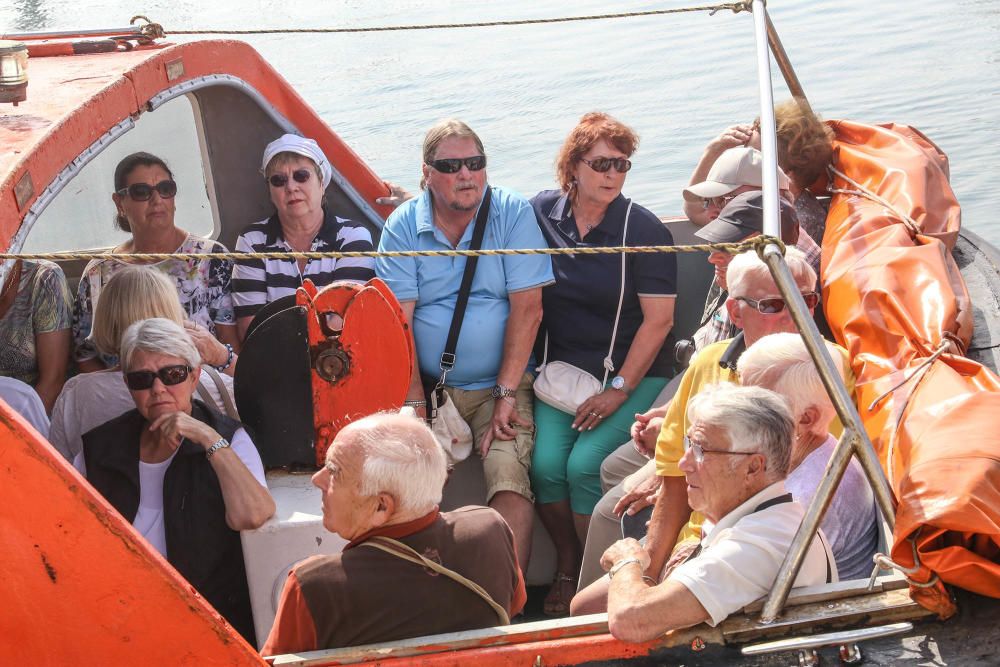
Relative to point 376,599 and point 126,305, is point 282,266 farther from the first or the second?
point 376,599

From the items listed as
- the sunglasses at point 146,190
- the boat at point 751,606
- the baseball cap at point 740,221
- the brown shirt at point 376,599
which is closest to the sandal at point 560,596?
the boat at point 751,606

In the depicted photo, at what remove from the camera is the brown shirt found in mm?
1994

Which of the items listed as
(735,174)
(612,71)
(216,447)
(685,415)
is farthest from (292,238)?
(612,71)

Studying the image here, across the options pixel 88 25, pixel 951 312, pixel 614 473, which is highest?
pixel 88 25

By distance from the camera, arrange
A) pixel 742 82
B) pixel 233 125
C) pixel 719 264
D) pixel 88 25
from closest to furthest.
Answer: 1. pixel 719 264
2. pixel 233 125
3. pixel 742 82
4. pixel 88 25

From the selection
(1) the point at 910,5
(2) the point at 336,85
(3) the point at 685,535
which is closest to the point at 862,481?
(3) the point at 685,535

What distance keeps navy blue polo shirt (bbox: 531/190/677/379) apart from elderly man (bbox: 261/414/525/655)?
1392mm

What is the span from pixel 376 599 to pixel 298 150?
82.5 inches

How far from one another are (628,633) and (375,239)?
2.71m

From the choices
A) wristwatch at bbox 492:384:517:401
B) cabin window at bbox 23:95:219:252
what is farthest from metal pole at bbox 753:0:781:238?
cabin window at bbox 23:95:219:252

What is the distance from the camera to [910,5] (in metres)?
12.0

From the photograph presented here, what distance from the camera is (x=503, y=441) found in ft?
11.1

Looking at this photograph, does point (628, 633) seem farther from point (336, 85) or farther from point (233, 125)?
point (336, 85)

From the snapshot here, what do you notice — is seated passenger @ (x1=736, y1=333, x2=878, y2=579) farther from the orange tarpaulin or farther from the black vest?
the black vest
